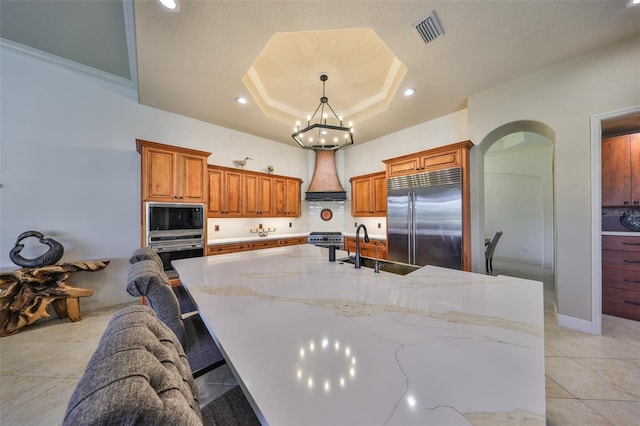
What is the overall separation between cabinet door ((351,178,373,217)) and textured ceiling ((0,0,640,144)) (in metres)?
1.80

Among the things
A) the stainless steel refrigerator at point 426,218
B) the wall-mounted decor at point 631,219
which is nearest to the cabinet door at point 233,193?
the stainless steel refrigerator at point 426,218

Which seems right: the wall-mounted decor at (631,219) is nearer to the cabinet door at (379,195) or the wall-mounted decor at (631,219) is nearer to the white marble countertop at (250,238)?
the cabinet door at (379,195)

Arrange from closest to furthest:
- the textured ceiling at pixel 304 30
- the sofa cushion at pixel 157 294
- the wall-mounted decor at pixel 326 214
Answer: the sofa cushion at pixel 157 294
the textured ceiling at pixel 304 30
the wall-mounted decor at pixel 326 214

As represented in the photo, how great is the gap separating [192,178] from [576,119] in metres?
5.18

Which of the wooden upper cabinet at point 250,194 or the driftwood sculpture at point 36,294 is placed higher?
the wooden upper cabinet at point 250,194

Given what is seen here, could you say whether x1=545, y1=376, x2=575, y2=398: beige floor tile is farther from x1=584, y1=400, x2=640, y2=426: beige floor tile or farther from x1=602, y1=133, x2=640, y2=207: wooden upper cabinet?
x1=602, y1=133, x2=640, y2=207: wooden upper cabinet

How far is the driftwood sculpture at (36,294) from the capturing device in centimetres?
248

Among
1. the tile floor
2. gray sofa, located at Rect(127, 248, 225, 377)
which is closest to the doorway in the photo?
the tile floor

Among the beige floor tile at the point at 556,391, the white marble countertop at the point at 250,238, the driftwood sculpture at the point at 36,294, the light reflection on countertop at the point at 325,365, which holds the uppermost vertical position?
the light reflection on countertop at the point at 325,365

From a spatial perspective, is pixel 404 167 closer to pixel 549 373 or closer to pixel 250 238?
pixel 549 373

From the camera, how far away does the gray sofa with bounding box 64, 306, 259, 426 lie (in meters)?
0.36

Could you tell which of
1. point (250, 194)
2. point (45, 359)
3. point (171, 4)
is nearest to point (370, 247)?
point (250, 194)

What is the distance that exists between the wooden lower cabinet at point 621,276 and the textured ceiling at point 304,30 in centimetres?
237

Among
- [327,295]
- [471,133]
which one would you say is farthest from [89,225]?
[471,133]
